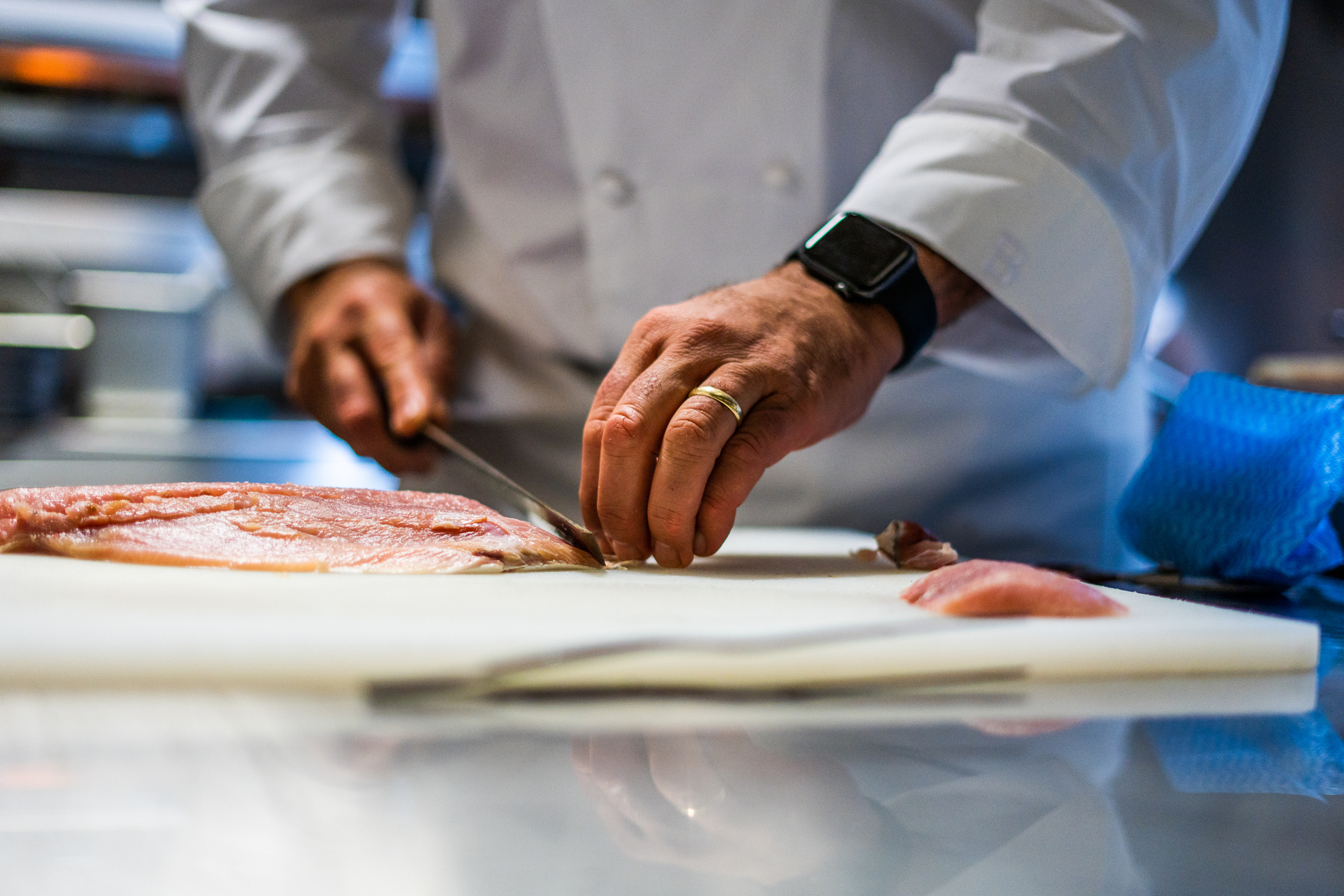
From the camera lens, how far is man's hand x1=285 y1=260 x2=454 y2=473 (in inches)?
62.3

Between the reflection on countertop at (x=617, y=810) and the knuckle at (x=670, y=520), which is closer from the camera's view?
the reflection on countertop at (x=617, y=810)

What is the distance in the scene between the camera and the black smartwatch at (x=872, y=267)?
3.45ft

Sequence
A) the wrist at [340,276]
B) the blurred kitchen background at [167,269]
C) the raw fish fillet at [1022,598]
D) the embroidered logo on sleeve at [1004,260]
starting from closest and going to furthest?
the raw fish fillet at [1022,598], the embroidered logo on sleeve at [1004,260], the wrist at [340,276], the blurred kitchen background at [167,269]

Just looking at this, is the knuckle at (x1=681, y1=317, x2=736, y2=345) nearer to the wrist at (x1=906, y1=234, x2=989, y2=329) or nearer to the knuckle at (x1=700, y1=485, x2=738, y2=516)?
the knuckle at (x1=700, y1=485, x2=738, y2=516)

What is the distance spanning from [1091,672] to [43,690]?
0.59 meters

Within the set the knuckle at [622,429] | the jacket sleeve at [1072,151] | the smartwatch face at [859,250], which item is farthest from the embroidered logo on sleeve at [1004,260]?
the knuckle at [622,429]

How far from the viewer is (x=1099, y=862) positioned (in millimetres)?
360

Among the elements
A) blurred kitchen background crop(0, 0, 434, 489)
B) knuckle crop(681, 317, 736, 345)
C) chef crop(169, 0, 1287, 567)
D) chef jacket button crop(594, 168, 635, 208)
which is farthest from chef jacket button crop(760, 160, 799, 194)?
blurred kitchen background crop(0, 0, 434, 489)

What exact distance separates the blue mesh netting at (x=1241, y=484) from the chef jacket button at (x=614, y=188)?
2.69 feet

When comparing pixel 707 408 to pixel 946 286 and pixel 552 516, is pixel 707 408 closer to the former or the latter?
pixel 552 516

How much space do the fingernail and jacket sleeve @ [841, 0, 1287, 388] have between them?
45cm

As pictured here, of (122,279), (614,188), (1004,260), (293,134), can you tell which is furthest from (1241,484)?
(122,279)

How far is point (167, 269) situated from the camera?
146 inches

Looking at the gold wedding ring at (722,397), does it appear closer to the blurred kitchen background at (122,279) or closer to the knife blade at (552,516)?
the knife blade at (552,516)
